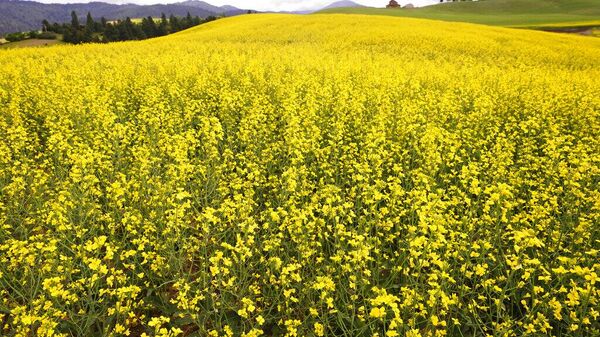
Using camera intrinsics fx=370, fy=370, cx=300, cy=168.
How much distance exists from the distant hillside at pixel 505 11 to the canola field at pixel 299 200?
49139mm

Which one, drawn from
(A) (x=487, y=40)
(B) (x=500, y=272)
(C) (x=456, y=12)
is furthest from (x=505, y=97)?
(C) (x=456, y=12)

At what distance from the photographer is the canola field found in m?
3.59

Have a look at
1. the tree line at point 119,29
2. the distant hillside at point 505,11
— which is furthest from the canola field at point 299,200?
the tree line at point 119,29

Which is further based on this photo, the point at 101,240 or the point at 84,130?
the point at 84,130

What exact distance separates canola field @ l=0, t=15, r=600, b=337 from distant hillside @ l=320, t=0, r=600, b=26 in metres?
49.1

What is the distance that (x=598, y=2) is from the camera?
2756 inches

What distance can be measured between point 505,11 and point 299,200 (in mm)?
84970

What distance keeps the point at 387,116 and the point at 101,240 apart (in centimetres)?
659

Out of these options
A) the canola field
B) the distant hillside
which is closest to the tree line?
the distant hillside

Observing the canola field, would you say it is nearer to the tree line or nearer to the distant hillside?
the distant hillside

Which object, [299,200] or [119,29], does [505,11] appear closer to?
→ [119,29]

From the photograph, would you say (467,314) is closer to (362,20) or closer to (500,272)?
(500,272)

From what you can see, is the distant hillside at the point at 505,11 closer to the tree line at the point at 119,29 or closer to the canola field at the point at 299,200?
the tree line at the point at 119,29

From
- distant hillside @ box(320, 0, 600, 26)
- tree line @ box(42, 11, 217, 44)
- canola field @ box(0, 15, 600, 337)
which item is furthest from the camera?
tree line @ box(42, 11, 217, 44)
